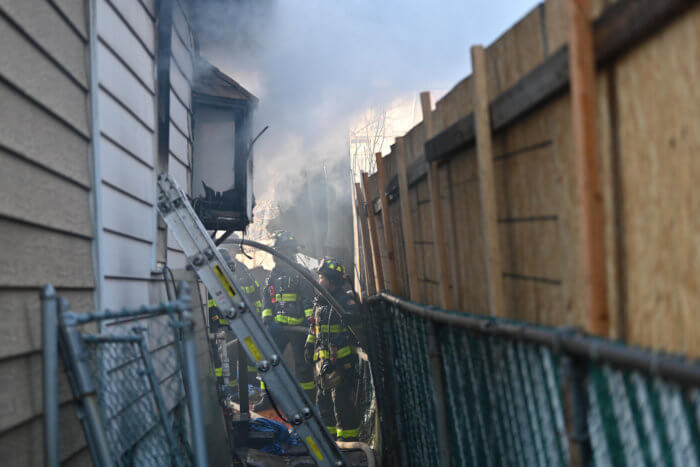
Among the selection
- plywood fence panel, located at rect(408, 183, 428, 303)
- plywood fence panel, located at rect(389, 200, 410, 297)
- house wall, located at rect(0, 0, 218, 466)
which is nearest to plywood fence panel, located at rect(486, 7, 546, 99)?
plywood fence panel, located at rect(408, 183, 428, 303)

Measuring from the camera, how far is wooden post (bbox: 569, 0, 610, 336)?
1405 mm

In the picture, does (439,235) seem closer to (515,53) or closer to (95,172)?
(515,53)

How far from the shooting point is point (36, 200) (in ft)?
6.70

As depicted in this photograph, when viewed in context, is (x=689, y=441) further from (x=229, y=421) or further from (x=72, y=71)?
(x=229, y=421)

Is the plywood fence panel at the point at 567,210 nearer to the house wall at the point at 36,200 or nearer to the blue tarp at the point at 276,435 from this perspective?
the house wall at the point at 36,200

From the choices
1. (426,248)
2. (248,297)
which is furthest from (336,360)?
(426,248)

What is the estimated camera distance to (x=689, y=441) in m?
1.12

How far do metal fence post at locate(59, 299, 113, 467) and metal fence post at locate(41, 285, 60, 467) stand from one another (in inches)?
1.5

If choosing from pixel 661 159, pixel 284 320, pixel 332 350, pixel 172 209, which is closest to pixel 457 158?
pixel 661 159

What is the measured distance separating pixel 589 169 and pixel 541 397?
770 mm

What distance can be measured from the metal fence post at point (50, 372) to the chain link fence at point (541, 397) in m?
1.56

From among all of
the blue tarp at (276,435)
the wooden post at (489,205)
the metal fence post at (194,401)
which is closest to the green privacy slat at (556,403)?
the wooden post at (489,205)

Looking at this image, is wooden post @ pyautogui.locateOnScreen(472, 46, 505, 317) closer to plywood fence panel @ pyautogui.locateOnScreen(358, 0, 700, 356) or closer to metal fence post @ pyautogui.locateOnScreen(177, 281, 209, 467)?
plywood fence panel @ pyautogui.locateOnScreen(358, 0, 700, 356)

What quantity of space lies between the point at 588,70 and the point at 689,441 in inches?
35.7
